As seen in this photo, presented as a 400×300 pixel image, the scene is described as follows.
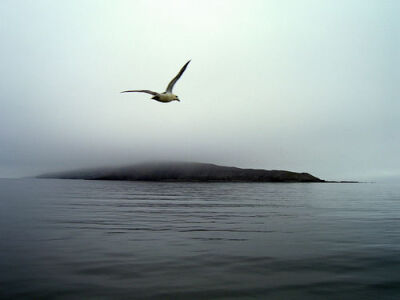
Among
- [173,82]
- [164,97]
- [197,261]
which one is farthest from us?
[164,97]

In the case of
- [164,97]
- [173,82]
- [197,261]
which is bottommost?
[197,261]

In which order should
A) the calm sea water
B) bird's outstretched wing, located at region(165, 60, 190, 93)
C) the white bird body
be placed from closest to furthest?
1. the calm sea water
2. bird's outstretched wing, located at region(165, 60, 190, 93)
3. the white bird body

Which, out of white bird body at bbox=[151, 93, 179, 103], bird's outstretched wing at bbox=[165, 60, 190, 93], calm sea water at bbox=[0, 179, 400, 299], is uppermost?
bird's outstretched wing at bbox=[165, 60, 190, 93]

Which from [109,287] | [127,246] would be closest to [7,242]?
[127,246]

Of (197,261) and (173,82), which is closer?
(197,261)

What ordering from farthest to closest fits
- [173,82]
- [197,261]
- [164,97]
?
[164,97] → [173,82] → [197,261]

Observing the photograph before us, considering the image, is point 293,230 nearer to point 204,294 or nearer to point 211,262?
point 211,262

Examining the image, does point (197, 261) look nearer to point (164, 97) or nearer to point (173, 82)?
point (164, 97)

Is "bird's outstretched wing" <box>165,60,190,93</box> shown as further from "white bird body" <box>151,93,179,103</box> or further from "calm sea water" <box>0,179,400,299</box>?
"calm sea water" <box>0,179,400,299</box>

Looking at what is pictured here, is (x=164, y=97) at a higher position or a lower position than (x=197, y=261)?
higher

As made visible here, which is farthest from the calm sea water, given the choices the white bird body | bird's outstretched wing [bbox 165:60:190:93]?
bird's outstretched wing [bbox 165:60:190:93]

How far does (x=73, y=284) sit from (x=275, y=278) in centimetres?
610

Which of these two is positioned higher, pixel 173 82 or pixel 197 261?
pixel 173 82

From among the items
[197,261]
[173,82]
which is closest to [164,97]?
[173,82]
